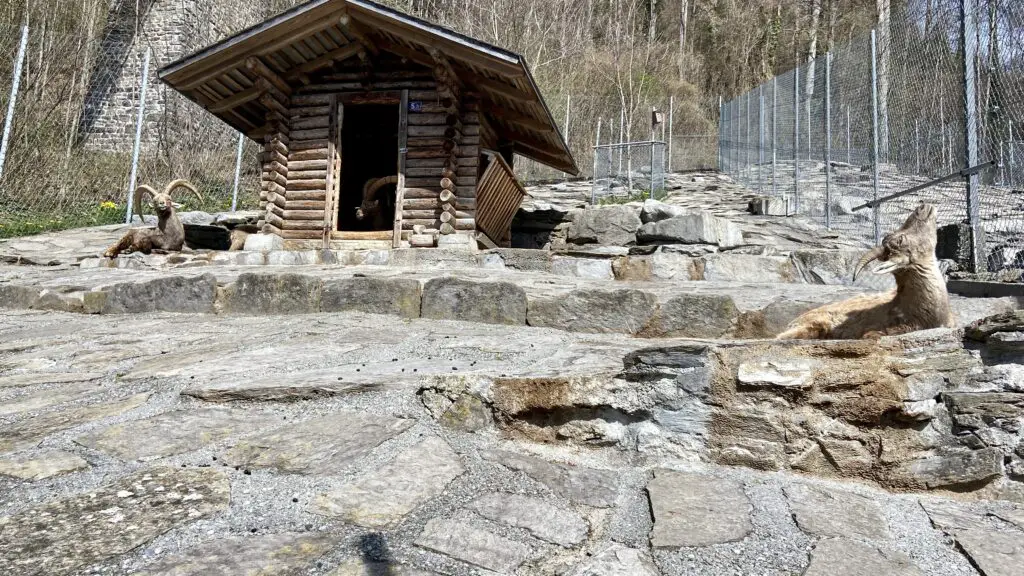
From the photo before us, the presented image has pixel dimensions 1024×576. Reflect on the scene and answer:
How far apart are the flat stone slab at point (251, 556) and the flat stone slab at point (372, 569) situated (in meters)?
0.08

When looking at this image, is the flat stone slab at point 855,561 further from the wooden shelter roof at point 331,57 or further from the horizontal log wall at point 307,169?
the horizontal log wall at point 307,169

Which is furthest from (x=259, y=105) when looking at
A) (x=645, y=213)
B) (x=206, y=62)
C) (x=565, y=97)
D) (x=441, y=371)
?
(x=565, y=97)

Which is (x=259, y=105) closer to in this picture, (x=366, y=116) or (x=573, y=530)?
(x=366, y=116)

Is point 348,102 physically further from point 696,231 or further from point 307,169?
point 696,231

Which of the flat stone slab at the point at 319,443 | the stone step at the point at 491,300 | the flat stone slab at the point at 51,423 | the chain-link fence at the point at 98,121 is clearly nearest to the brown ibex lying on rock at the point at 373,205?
the chain-link fence at the point at 98,121

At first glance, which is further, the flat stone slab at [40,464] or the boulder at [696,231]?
the boulder at [696,231]

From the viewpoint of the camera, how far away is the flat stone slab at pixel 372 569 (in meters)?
1.45

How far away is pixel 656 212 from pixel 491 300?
6165 millimetres

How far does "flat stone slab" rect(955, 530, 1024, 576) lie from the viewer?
1654mm

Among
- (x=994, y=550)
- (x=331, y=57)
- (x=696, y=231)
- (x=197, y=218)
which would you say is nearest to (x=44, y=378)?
(x=994, y=550)

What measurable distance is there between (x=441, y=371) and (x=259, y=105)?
31.8 feet

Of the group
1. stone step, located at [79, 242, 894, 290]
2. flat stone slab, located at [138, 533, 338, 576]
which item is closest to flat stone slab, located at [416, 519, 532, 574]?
flat stone slab, located at [138, 533, 338, 576]

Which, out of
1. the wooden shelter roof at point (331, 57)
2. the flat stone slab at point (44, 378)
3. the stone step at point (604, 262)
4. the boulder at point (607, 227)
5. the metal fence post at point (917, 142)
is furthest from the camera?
the boulder at point (607, 227)

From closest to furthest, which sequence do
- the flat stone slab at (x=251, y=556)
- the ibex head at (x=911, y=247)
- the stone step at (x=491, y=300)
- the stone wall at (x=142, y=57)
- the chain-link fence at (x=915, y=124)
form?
the flat stone slab at (x=251, y=556)
the ibex head at (x=911, y=247)
the stone step at (x=491, y=300)
the chain-link fence at (x=915, y=124)
the stone wall at (x=142, y=57)
